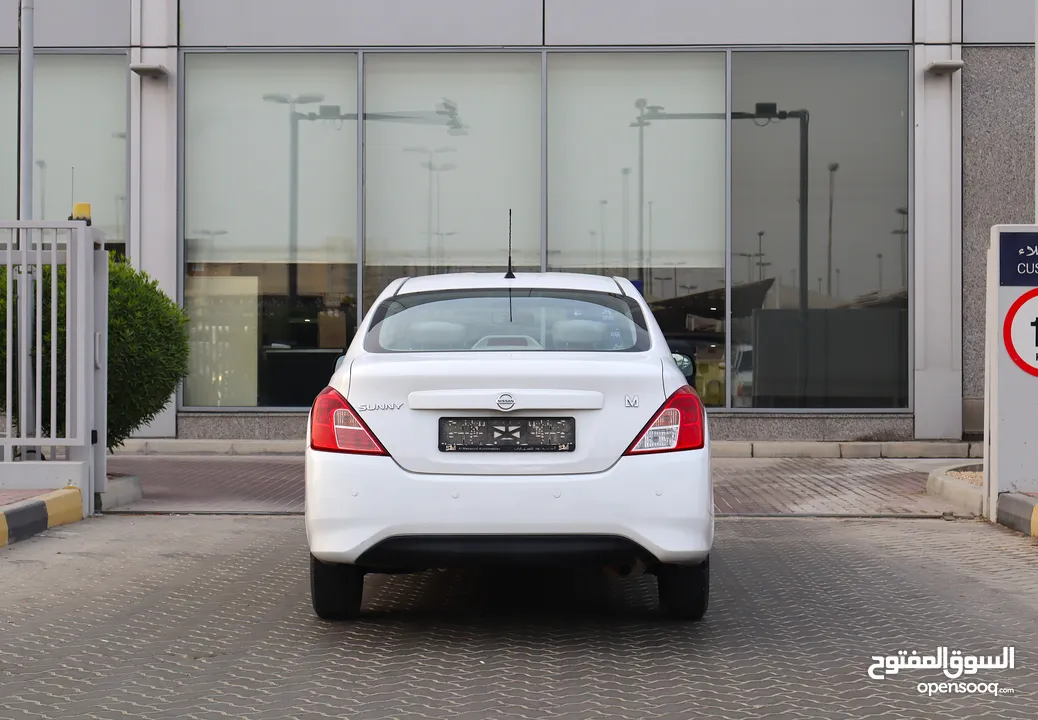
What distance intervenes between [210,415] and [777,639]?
11913mm

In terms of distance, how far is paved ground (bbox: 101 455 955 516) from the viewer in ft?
35.6

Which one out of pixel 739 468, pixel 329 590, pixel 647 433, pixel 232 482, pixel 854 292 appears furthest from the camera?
pixel 854 292

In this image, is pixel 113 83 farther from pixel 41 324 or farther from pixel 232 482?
pixel 41 324

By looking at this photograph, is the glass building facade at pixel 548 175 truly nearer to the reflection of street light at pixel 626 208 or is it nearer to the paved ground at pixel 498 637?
the reflection of street light at pixel 626 208

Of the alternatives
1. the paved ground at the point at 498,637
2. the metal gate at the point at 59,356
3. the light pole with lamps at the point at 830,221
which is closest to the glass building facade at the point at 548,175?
the light pole with lamps at the point at 830,221

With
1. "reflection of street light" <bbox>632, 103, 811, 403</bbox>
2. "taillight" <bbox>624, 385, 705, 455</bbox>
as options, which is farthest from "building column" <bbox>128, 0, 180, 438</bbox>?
"taillight" <bbox>624, 385, 705, 455</bbox>

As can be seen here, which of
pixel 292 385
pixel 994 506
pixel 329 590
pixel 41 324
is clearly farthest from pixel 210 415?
pixel 329 590

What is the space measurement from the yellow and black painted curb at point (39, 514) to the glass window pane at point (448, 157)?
7.34 meters

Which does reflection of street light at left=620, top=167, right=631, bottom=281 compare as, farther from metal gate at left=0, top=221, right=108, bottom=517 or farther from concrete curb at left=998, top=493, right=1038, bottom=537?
metal gate at left=0, top=221, right=108, bottom=517

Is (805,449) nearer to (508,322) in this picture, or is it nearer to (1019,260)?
(1019,260)

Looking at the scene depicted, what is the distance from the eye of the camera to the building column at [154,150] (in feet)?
54.4

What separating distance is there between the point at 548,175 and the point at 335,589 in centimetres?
1129

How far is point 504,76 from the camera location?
1675 cm

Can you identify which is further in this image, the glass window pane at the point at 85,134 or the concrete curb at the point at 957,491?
the glass window pane at the point at 85,134
